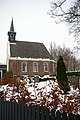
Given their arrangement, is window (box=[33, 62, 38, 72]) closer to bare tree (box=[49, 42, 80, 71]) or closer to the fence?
bare tree (box=[49, 42, 80, 71])

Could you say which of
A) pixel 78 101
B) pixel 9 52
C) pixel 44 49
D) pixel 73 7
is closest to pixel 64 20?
pixel 73 7

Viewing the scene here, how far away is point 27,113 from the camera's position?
568 cm

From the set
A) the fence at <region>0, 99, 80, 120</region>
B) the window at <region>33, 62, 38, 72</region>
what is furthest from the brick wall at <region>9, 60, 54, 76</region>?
the fence at <region>0, 99, 80, 120</region>

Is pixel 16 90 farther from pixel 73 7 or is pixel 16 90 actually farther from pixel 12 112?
pixel 73 7

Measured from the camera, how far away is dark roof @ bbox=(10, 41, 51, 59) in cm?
5107

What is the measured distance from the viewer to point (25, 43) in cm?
5538

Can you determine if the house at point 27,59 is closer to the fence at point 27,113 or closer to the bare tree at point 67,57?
the bare tree at point 67,57

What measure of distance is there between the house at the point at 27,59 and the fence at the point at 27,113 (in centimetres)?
4270

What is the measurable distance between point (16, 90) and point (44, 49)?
1831 inches

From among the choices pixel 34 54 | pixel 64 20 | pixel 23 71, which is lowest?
pixel 23 71

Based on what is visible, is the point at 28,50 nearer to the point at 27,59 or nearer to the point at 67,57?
the point at 27,59

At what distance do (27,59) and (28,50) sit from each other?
283 cm

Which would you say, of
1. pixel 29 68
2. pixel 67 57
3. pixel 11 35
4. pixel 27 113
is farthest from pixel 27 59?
pixel 27 113

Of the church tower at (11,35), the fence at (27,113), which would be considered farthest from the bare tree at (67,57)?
the fence at (27,113)
